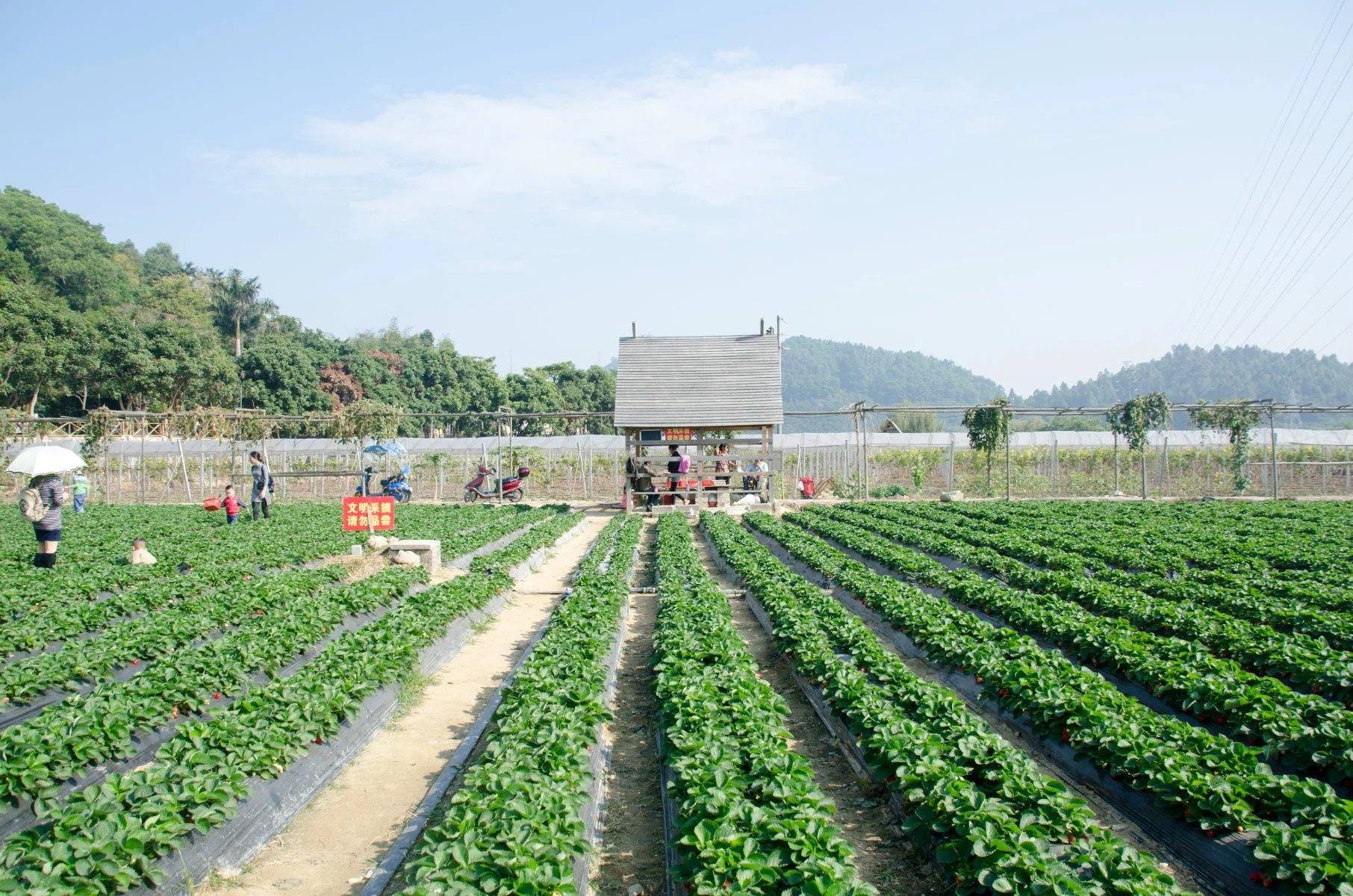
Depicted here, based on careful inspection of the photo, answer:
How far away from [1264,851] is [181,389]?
62.9m

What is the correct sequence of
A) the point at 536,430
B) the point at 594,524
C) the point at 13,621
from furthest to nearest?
the point at 536,430
the point at 594,524
the point at 13,621

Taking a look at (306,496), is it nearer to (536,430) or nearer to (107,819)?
(536,430)

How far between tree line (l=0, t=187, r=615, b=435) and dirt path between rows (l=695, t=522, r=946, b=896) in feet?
143

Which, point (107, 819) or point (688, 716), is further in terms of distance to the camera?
point (688, 716)

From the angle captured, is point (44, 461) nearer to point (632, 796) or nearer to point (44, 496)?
point (44, 496)

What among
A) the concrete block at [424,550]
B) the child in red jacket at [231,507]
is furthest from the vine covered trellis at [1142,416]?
the child in red jacket at [231,507]

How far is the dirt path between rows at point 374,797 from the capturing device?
17.7 feet

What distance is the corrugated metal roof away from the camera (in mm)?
29922

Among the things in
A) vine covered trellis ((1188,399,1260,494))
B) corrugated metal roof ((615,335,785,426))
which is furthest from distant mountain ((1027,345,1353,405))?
corrugated metal roof ((615,335,785,426))

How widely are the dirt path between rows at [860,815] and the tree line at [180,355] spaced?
43.6 m

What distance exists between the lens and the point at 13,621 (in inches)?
420

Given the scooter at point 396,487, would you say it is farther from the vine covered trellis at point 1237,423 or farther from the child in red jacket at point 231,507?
the vine covered trellis at point 1237,423

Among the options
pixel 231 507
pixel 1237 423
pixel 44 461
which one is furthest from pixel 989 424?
pixel 44 461

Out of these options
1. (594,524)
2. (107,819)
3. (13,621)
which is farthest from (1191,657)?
(594,524)
